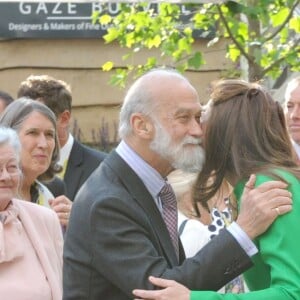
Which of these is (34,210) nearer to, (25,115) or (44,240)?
(44,240)

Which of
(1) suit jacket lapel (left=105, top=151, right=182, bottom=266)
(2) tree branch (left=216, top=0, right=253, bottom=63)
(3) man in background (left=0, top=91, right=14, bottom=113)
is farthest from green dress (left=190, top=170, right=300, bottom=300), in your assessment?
(2) tree branch (left=216, top=0, right=253, bottom=63)

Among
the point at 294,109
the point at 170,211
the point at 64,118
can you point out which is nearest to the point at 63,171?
the point at 64,118

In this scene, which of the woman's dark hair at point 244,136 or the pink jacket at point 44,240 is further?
the pink jacket at point 44,240

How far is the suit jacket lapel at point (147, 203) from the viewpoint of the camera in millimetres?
3998

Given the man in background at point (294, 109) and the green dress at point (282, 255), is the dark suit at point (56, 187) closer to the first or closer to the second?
A: the man in background at point (294, 109)

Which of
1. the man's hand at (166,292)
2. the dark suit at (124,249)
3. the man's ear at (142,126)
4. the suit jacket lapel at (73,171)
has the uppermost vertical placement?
the man's ear at (142,126)

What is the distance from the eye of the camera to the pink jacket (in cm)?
522

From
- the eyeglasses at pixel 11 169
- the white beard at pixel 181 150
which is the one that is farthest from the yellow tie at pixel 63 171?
the white beard at pixel 181 150

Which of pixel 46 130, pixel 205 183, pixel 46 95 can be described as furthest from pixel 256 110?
pixel 46 95

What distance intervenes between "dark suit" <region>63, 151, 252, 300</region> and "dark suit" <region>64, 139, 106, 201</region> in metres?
2.70

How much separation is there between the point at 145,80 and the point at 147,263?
0.71 m

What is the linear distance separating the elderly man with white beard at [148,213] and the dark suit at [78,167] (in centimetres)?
252

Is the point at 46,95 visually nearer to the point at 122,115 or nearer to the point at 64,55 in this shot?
the point at 122,115

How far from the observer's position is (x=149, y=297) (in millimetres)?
3764
